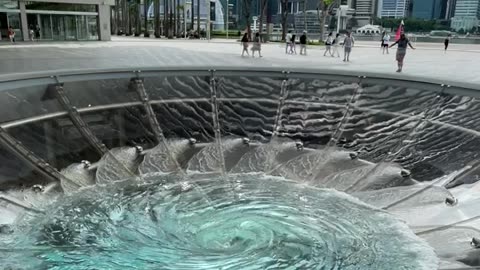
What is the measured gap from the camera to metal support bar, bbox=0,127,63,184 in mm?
6254

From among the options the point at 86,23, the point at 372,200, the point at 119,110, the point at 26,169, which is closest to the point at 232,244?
the point at 372,200

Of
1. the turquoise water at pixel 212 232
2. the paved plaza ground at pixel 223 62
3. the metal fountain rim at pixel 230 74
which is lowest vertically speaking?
the turquoise water at pixel 212 232

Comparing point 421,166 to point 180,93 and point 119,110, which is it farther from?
point 119,110

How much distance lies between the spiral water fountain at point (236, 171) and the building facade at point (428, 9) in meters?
84.2

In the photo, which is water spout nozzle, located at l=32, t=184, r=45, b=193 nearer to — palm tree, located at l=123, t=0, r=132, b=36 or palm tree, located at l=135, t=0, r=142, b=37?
palm tree, located at l=135, t=0, r=142, b=37

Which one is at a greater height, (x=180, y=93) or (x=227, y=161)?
(x=180, y=93)

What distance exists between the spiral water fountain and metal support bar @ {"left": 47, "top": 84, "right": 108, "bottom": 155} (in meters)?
0.02

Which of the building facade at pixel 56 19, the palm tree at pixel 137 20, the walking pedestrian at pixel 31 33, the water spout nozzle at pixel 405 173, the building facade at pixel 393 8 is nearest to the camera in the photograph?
the water spout nozzle at pixel 405 173

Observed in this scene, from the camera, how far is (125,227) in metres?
5.31

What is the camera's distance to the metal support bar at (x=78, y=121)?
23.8 feet

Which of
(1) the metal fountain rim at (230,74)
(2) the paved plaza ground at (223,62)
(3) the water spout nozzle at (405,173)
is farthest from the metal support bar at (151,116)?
(3) the water spout nozzle at (405,173)

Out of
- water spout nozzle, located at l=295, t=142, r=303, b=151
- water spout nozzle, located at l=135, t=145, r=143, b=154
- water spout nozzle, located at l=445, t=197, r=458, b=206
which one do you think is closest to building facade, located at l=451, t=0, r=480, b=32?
water spout nozzle, located at l=295, t=142, r=303, b=151

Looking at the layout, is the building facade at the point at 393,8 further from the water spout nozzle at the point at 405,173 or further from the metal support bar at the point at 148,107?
the water spout nozzle at the point at 405,173

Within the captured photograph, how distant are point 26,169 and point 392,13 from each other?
91.5 m
